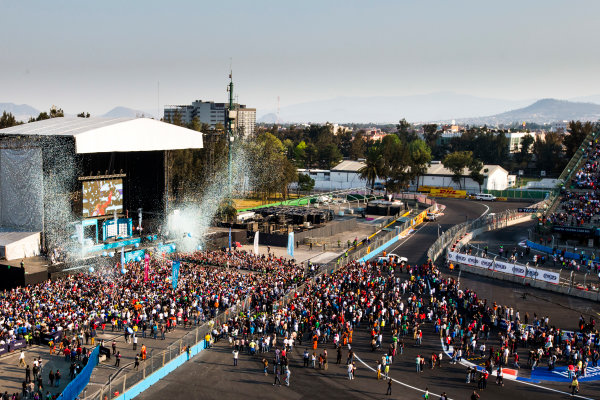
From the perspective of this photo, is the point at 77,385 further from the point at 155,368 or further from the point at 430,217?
the point at 430,217

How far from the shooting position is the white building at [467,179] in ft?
304

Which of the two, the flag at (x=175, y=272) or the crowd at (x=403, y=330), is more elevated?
the flag at (x=175, y=272)

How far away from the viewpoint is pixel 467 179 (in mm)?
93125

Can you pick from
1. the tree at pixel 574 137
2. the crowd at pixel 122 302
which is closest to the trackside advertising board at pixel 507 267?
the crowd at pixel 122 302

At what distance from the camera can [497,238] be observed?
5262 cm

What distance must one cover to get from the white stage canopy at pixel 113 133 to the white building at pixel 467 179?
182ft

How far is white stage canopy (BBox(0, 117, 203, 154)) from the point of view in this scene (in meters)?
39.4

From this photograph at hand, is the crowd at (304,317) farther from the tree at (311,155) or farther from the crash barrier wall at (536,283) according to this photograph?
the tree at (311,155)

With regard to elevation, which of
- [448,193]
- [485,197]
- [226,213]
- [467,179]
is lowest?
[226,213]

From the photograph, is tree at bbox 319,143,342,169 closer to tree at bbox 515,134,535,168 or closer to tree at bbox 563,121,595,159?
tree at bbox 515,134,535,168

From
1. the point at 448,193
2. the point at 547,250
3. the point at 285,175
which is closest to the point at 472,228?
the point at 547,250

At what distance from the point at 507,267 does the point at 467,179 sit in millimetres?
57465

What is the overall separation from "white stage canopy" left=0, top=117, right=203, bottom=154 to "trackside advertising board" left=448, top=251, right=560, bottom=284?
76.8ft

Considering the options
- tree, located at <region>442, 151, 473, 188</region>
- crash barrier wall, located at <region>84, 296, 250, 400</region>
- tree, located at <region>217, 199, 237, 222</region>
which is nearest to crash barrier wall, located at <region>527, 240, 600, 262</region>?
tree, located at <region>217, 199, 237, 222</region>
